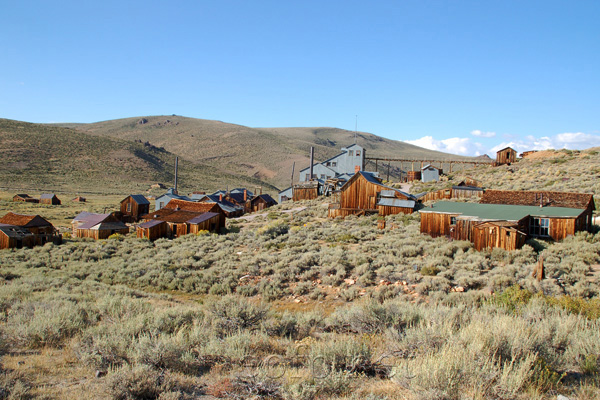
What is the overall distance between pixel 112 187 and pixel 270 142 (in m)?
71.4

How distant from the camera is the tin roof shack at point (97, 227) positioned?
A: 29.3 m

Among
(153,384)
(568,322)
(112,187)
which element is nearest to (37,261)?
(153,384)

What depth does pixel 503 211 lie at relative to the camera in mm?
20297

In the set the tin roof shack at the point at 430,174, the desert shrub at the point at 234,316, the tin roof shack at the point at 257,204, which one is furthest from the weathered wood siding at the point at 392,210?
the desert shrub at the point at 234,316

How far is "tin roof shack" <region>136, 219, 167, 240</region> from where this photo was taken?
2758 centimetres

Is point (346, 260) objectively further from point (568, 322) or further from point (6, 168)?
point (6, 168)

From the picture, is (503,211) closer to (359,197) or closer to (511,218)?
(511,218)

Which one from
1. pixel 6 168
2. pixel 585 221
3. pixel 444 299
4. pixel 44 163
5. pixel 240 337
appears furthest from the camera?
pixel 44 163

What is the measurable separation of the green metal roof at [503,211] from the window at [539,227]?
284 mm

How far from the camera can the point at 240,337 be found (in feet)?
20.4

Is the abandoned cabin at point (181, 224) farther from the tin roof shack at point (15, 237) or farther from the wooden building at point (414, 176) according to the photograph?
the wooden building at point (414, 176)

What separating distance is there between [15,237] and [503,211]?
30.0m

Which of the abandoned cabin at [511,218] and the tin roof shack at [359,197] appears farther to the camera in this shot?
the tin roof shack at [359,197]

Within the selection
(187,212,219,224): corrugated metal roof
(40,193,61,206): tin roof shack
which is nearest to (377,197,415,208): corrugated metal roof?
(187,212,219,224): corrugated metal roof
